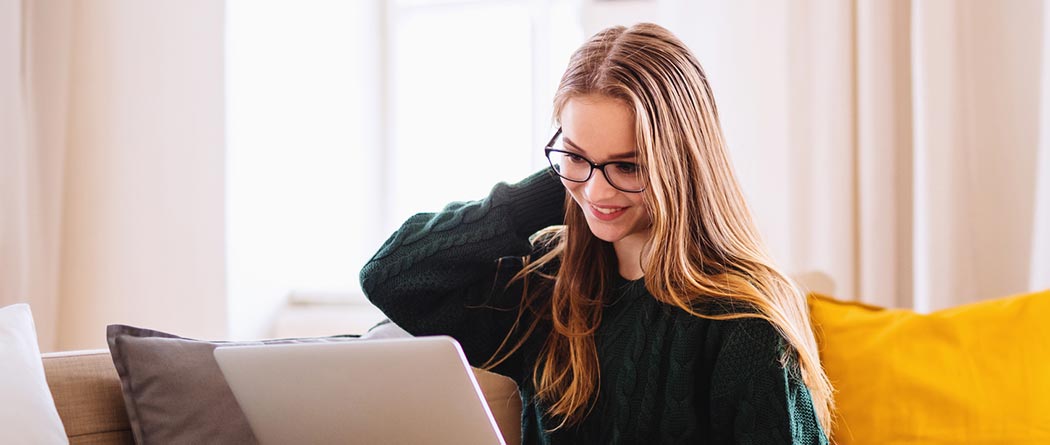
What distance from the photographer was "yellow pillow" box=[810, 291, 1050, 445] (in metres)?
1.28

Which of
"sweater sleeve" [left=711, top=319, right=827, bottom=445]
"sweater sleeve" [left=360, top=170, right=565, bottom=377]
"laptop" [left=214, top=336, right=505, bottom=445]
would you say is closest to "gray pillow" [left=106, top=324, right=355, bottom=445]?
"sweater sleeve" [left=360, top=170, right=565, bottom=377]

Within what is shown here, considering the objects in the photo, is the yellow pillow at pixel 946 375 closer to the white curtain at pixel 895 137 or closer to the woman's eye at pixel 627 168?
the white curtain at pixel 895 137

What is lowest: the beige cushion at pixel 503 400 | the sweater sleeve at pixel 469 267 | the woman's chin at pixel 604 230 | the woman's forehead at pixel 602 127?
the beige cushion at pixel 503 400

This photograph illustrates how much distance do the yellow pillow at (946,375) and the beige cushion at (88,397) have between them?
1004mm

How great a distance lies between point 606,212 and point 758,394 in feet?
0.93

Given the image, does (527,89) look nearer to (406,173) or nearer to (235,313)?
(406,173)

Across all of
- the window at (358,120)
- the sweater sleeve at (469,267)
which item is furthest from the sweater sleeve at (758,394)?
the window at (358,120)

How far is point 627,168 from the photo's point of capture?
46.4 inches

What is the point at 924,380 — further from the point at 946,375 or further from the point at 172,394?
the point at 172,394

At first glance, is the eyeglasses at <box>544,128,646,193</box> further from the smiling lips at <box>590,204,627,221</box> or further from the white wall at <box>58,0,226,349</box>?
the white wall at <box>58,0,226,349</box>

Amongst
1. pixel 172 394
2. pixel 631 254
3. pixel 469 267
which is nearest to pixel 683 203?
pixel 631 254

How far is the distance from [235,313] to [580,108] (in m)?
1.34

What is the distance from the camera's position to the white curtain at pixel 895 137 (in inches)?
66.3

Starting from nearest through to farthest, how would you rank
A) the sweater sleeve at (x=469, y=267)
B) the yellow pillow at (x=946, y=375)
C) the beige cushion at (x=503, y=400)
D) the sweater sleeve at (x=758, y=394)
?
the sweater sleeve at (x=758, y=394) → the yellow pillow at (x=946, y=375) → the sweater sleeve at (x=469, y=267) → the beige cushion at (x=503, y=400)
